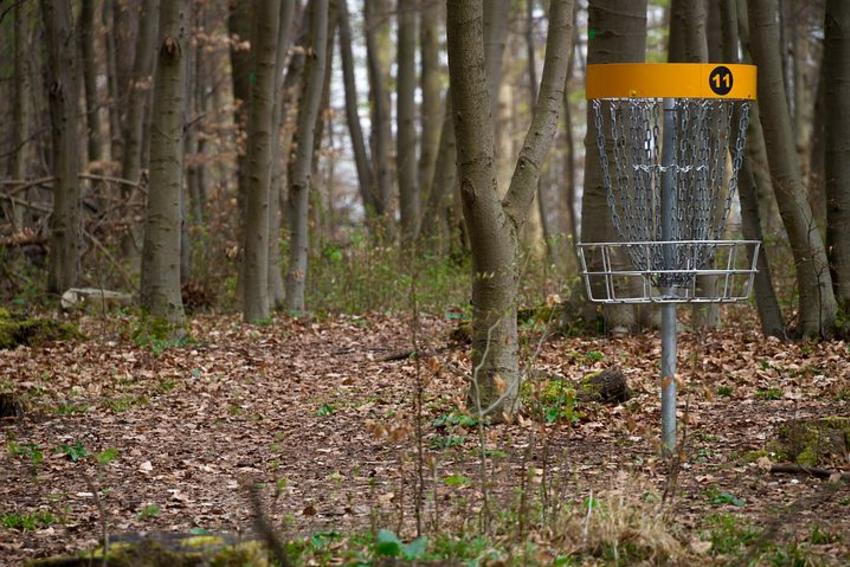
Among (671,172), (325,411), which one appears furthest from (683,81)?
(325,411)

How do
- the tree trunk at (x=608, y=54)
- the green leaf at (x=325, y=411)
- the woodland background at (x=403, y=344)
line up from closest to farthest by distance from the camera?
the woodland background at (x=403, y=344)
the green leaf at (x=325, y=411)
the tree trunk at (x=608, y=54)

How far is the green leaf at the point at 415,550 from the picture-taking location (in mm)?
4639

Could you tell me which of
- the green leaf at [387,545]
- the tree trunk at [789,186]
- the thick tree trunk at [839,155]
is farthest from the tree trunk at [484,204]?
the thick tree trunk at [839,155]

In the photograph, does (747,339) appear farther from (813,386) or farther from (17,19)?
(17,19)

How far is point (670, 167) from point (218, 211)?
43.2ft

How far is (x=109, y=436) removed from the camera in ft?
28.3

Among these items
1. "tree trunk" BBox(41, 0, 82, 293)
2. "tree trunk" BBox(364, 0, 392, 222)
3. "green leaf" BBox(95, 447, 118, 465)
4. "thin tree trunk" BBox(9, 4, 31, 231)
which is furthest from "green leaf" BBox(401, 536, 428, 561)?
"tree trunk" BBox(364, 0, 392, 222)

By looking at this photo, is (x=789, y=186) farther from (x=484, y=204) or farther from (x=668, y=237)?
(x=668, y=237)

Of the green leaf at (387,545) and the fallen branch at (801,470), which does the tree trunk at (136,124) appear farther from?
the green leaf at (387,545)

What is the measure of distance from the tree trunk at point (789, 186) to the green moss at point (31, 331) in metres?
7.28

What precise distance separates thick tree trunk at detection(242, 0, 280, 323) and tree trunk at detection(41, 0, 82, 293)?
233 cm

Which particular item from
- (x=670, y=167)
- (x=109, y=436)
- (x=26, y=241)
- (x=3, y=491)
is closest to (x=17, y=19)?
(x=26, y=241)

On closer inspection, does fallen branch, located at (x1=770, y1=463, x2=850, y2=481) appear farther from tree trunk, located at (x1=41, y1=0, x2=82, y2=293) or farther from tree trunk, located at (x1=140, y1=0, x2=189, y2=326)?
tree trunk, located at (x1=41, y1=0, x2=82, y2=293)

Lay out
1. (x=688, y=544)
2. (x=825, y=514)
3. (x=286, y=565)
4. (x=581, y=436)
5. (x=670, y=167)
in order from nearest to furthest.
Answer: (x=286, y=565) < (x=688, y=544) < (x=825, y=514) < (x=670, y=167) < (x=581, y=436)
